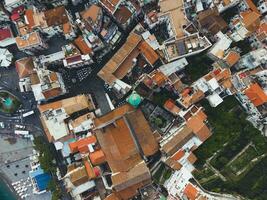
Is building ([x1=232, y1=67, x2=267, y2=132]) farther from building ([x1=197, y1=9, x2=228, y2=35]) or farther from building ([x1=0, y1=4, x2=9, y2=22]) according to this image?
building ([x1=0, y1=4, x2=9, y2=22])

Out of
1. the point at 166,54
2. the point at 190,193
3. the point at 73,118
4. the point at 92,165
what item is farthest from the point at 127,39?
the point at 190,193

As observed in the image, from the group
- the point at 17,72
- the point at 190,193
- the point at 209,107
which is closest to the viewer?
the point at 190,193

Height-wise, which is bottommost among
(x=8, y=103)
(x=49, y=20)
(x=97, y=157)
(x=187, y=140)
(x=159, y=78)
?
(x=187, y=140)

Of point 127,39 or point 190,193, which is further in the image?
point 127,39

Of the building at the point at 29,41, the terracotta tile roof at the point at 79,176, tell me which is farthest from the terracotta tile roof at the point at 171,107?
the building at the point at 29,41

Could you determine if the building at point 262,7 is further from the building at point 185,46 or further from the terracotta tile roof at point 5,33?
the terracotta tile roof at point 5,33

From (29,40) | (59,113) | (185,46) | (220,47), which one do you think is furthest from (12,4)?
(220,47)

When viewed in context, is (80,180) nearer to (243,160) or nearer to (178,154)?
(178,154)

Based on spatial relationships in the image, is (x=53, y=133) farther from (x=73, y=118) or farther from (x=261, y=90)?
(x=261, y=90)
